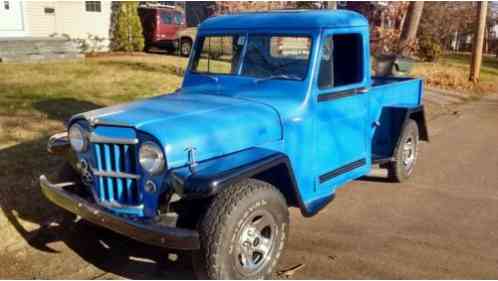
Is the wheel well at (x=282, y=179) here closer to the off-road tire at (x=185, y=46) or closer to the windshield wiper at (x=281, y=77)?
the windshield wiper at (x=281, y=77)

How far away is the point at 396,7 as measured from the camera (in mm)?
25172

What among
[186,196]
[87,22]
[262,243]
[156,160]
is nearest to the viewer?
[186,196]

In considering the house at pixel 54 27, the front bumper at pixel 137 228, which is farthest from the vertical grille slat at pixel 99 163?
the house at pixel 54 27

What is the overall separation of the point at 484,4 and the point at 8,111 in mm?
13590

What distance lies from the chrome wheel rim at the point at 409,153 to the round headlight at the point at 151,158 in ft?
11.6

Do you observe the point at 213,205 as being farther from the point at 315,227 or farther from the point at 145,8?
the point at 145,8

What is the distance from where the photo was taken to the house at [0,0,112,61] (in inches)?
550

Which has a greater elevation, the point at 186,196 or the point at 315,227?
the point at 186,196

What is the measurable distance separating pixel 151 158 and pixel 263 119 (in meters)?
0.94

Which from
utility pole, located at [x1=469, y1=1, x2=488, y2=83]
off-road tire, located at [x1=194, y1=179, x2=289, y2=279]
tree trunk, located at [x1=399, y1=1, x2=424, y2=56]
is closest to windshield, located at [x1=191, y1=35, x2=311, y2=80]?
off-road tire, located at [x1=194, y1=179, x2=289, y2=279]

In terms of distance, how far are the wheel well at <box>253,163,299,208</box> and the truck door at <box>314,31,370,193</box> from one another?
0.47 m

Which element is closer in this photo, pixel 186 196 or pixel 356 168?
pixel 186 196

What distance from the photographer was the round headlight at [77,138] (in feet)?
12.1

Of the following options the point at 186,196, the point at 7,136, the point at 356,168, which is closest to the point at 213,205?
the point at 186,196
